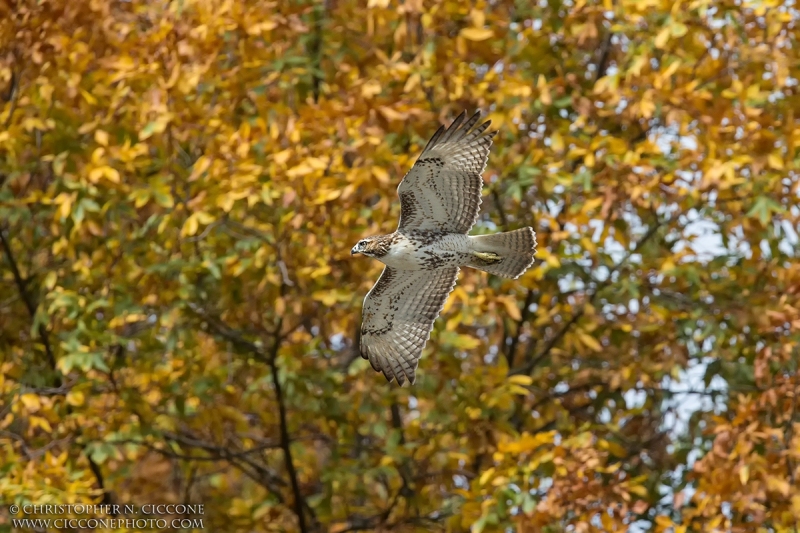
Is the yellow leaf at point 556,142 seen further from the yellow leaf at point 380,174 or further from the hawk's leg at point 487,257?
the hawk's leg at point 487,257

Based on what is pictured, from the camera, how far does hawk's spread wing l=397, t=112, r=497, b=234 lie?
22.6 ft

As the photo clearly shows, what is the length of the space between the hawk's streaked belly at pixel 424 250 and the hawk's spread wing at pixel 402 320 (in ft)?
1.58

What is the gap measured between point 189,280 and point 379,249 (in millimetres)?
1945

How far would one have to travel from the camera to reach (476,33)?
8.36 meters

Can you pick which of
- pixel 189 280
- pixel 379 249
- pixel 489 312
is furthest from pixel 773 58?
pixel 189 280

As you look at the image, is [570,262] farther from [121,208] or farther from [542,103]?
[121,208]

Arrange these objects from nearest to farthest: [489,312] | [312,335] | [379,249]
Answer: [379,249] → [489,312] → [312,335]

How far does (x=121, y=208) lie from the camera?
321 inches

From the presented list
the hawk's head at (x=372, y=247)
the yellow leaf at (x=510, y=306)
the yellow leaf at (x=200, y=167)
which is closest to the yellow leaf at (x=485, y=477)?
the yellow leaf at (x=510, y=306)

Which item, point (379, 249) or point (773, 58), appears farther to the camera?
point (773, 58)

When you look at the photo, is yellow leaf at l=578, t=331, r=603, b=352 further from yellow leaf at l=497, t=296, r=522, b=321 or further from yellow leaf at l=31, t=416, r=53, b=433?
yellow leaf at l=31, t=416, r=53, b=433

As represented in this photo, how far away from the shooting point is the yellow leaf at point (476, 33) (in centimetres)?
832

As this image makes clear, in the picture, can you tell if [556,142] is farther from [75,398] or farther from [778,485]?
[75,398]

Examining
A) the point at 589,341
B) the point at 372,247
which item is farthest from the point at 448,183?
the point at 589,341
